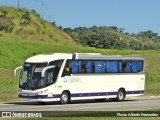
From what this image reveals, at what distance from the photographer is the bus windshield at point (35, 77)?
33.8 metres

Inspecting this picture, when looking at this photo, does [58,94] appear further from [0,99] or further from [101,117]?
[101,117]

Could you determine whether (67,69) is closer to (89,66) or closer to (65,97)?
(65,97)

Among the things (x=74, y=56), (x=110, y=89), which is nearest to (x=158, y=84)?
(x=110, y=89)

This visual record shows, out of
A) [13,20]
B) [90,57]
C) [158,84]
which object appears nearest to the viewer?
[90,57]

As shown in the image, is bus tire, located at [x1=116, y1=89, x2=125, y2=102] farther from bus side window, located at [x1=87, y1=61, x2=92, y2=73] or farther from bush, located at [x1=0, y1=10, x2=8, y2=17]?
bush, located at [x1=0, y1=10, x2=8, y2=17]

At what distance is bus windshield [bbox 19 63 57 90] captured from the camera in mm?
33812

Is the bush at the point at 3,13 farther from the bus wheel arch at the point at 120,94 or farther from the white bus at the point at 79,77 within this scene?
A: the bus wheel arch at the point at 120,94

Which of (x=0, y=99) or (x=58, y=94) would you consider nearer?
(x=58, y=94)

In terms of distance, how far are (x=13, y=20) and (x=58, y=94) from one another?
7574 cm

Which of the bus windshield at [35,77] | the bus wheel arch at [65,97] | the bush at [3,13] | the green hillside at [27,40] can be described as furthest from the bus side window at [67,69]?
the bush at [3,13]

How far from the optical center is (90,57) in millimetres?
36562

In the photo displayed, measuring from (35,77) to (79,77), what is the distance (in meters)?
3.25

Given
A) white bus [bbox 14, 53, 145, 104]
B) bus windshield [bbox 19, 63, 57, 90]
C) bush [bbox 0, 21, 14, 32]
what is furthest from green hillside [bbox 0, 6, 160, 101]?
bus windshield [bbox 19, 63, 57, 90]

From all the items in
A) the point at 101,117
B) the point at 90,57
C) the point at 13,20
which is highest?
the point at 13,20
